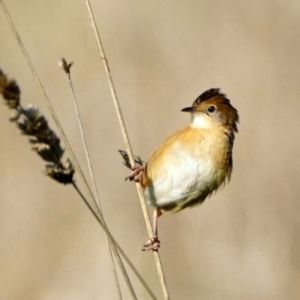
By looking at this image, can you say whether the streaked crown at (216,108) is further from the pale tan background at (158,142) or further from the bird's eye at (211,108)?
the pale tan background at (158,142)

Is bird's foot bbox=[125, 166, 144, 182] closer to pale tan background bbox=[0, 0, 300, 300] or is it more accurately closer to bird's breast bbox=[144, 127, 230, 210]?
bird's breast bbox=[144, 127, 230, 210]

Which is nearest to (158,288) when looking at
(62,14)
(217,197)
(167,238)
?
(167,238)

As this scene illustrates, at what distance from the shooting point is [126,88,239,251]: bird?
362cm

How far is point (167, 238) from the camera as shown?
5242mm

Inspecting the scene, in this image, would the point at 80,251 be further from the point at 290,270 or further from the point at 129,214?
the point at 290,270

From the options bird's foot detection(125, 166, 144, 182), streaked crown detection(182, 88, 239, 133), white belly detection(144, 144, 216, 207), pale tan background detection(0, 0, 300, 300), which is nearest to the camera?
bird's foot detection(125, 166, 144, 182)

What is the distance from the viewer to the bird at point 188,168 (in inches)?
143

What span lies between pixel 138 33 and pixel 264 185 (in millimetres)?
1528

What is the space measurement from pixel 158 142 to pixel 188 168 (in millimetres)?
1694

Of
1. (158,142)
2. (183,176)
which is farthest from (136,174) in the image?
(158,142)

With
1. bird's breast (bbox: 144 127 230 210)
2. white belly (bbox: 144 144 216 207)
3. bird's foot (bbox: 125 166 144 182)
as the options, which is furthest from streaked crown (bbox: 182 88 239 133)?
bird's foot (bbox: 125 166 144 182)

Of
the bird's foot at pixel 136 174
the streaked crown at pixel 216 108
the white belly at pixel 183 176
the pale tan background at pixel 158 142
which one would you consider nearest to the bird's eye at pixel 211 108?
the streaked crown at pixel 216 108

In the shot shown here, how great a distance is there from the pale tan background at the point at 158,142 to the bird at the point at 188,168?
117 centimetres

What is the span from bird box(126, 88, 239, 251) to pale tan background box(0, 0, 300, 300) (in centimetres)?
117
